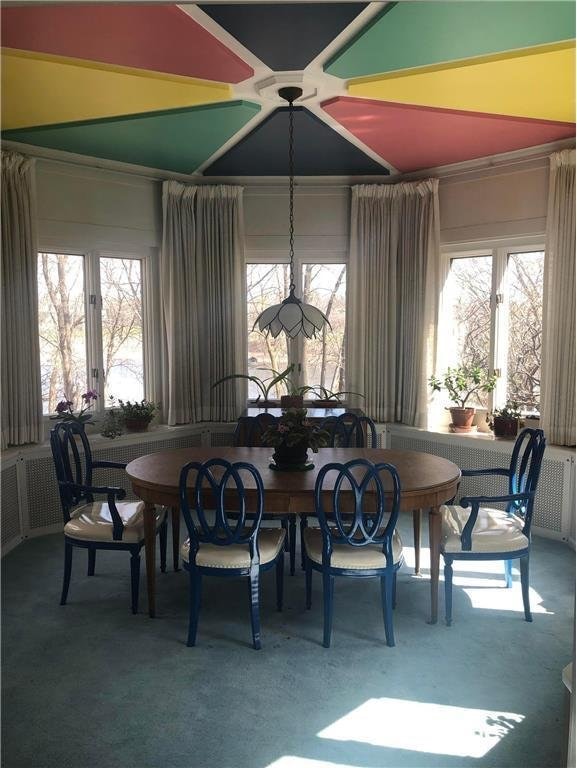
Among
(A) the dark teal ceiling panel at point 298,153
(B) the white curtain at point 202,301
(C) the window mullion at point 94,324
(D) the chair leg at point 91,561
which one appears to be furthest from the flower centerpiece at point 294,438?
(C) the window mullion at point 94,324

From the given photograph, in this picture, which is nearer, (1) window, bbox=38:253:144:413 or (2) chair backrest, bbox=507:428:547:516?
(2) chair backrest, bbox=507:428:547:516

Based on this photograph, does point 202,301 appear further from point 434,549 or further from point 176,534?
point 434,549

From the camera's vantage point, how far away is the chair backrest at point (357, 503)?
304 centimetres

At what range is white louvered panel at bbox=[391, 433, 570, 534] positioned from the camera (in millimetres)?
4691

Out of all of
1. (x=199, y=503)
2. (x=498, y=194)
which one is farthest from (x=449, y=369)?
(x=199, y=503)

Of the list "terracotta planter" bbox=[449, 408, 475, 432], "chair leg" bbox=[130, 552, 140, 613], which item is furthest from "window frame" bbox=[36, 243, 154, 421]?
"terracotta planter" bbox=[449, 408, 475, 432]

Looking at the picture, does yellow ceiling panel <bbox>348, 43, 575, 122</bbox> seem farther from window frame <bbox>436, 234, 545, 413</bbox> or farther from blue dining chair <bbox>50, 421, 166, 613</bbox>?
blue dining chair <bbox>50, 421, 166, 613</bbox>

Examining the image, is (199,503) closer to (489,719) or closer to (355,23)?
(489,719)

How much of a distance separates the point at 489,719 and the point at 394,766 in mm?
506

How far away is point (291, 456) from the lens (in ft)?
12.1

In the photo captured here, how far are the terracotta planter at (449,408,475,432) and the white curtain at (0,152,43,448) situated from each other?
3.40 m

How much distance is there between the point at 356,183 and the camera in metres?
5.73

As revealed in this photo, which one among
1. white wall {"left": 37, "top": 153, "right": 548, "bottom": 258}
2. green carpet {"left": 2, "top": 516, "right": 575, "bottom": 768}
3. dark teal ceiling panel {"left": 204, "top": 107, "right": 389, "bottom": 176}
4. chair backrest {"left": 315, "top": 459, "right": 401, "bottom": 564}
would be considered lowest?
green carpet {"left": 2, "top": 516, "right": 575, "bottom": 768}

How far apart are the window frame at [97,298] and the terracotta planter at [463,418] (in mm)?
2744
